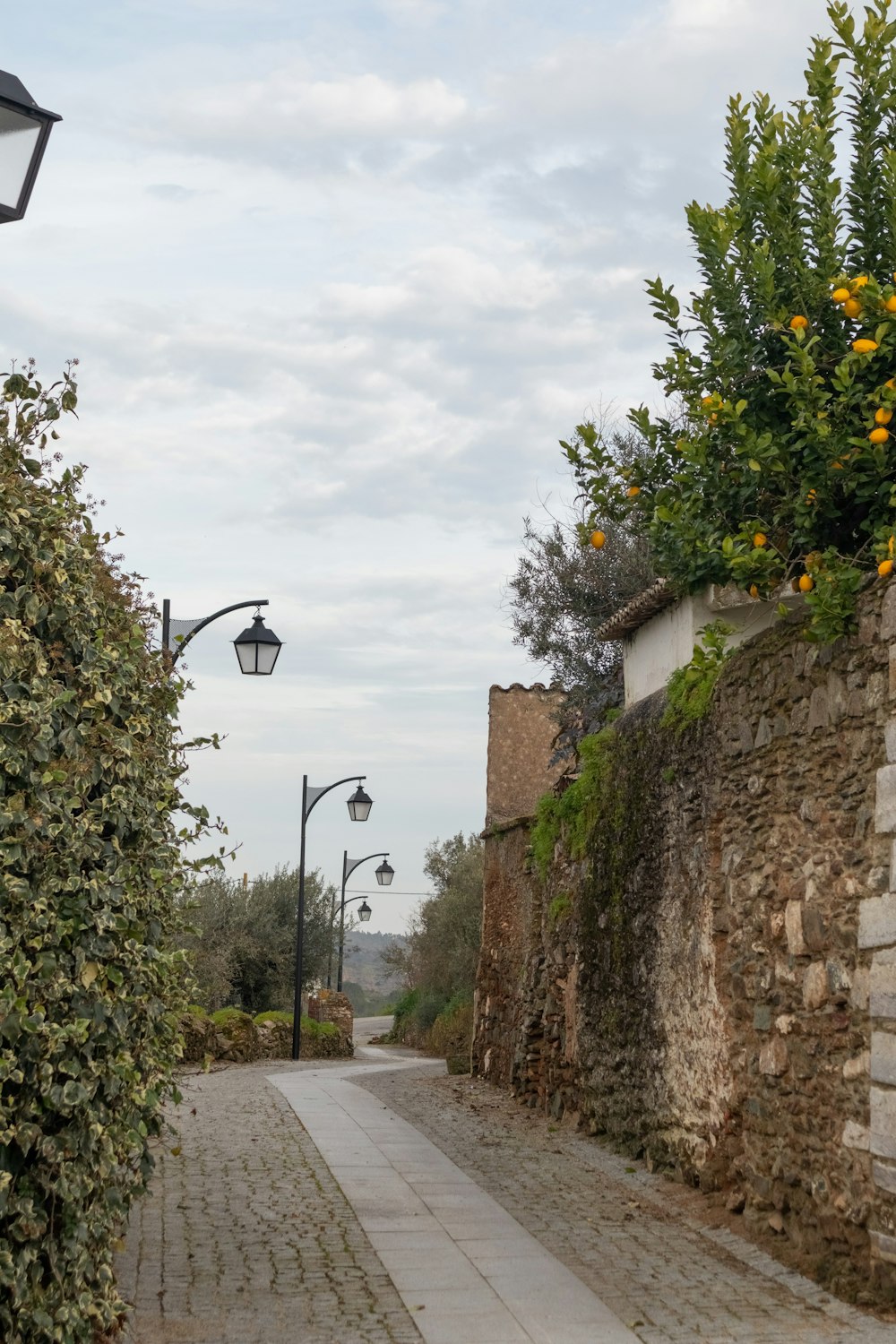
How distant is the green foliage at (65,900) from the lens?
395cm

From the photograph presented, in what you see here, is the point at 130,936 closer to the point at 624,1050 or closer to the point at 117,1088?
the point at 117,1088

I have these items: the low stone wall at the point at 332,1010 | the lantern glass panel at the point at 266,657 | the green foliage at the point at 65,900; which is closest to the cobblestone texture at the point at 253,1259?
the green foliage at the point at 65,900

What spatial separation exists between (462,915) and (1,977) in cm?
2569

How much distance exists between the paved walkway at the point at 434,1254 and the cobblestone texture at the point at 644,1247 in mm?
16

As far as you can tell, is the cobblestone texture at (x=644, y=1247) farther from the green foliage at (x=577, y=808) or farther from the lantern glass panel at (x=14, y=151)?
the lantern glass panel at (x=14, y=151)

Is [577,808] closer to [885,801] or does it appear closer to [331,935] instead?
[885,801]

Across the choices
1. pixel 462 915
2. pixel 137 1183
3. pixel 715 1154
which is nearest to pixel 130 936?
pixel 137 1183

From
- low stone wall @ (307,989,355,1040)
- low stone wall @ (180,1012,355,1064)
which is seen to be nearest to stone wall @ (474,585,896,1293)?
low stone wall @ (180,1012,355,1064)

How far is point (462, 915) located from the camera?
29.1 metres

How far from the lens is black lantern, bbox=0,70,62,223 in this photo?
3.89 meters

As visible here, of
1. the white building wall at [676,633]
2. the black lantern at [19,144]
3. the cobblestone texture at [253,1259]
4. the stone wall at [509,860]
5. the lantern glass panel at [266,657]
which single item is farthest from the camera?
the stone wall at [509,860]

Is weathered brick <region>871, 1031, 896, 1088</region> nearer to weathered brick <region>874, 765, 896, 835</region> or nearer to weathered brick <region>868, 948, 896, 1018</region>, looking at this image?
weathered brick <region>868, 948, 896, 1018</region>

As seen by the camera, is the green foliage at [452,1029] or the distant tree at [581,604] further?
the green foliage at [452,1029]

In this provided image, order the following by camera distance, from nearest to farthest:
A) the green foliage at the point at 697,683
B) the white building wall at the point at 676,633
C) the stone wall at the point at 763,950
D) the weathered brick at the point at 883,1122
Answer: the weathered brick at the point at 883,1122
the stone wall at the point at 763,950
the green foliage at the point at 697,683
the white building wall at the point at 676,633
